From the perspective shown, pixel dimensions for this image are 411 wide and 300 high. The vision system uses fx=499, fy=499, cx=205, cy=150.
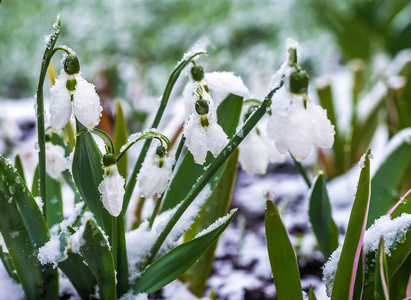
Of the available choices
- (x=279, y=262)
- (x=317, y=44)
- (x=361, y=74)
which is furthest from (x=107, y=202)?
(x=317, y=44)

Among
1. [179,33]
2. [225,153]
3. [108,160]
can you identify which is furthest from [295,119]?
[179,33]

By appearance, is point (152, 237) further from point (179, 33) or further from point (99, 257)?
point (179, 33)

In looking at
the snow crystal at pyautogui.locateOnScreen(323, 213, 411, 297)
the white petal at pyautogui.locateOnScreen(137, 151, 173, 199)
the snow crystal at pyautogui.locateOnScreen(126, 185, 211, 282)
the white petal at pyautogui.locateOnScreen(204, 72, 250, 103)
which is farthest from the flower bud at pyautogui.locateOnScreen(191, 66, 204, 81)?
the snow crystal at pyautogui.locateOnScreen(323, 213, 411, 297)

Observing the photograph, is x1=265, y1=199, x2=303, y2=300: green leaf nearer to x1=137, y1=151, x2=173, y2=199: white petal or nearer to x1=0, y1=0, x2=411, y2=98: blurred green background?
x1=137, y1=151, x2=173, y2=199: white petal

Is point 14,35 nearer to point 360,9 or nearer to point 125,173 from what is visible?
point 360,9

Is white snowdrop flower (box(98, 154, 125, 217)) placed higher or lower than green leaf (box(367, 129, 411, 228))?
lower

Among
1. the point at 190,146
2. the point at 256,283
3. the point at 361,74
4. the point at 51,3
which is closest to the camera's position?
the point at 190,146
